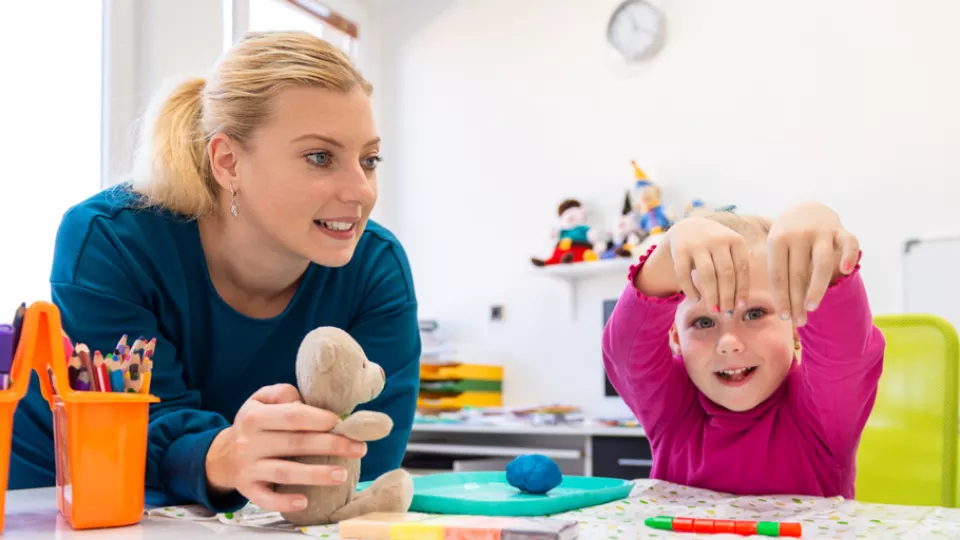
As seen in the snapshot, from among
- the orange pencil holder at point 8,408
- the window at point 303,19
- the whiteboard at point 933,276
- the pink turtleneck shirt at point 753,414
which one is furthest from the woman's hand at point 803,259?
the window at point 303,19

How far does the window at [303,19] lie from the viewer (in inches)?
135

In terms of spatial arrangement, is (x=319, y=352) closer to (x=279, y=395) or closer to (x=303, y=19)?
(x=279, y=395)

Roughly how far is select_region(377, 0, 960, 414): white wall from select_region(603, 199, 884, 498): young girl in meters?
1.77

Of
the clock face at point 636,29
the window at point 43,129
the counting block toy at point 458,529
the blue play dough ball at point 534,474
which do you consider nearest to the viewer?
the counting block toy at point 458,529

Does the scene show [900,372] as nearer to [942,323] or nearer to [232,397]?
[942,323]

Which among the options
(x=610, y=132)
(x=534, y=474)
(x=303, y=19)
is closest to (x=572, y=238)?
(x=610, y=132)

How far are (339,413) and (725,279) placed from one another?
1.18 ft

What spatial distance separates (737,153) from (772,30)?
443 mm

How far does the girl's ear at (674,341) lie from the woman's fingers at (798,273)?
0.49 m

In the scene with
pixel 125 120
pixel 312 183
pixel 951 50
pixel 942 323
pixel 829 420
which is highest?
pixel 951 50

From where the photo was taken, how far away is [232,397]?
3.79 feet

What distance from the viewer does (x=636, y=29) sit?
3.36m

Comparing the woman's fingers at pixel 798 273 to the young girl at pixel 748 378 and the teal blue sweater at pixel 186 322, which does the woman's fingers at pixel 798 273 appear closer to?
the young girl at pixel 748 378

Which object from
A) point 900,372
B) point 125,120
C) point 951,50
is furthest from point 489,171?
point 900,372
